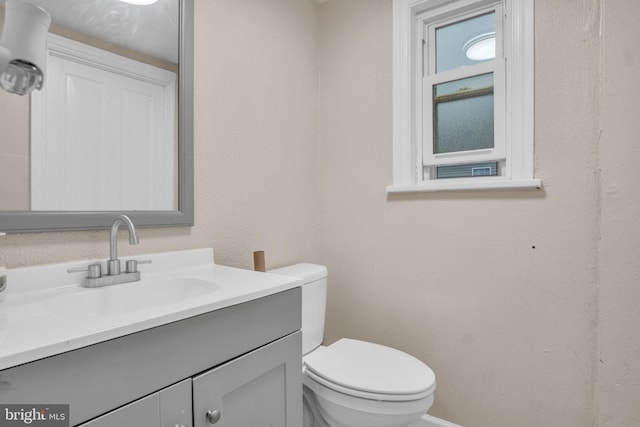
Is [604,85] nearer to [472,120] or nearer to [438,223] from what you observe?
[472,120]

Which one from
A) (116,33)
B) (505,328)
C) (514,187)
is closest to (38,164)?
(116,33)

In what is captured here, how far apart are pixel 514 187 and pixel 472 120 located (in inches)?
15.1

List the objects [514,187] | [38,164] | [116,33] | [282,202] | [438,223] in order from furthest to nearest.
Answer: [282,202]
[438,223]
[514,187]
[116,33]
[38,164]

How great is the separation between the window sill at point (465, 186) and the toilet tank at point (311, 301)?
21.2 inches

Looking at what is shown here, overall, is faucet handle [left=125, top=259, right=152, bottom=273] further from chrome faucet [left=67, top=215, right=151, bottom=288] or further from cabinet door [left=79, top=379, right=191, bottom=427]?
cabinet door [left=79, top=379, right=191, bottom=427]

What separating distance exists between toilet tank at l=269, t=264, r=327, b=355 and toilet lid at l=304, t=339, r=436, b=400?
0.26 feet

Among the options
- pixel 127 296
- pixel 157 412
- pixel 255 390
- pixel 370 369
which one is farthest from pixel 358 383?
pixel 127 296

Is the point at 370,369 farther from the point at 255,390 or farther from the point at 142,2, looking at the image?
the point at 142,2

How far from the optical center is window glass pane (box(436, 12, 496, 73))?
58.0 inches

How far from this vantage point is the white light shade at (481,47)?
4.79ft

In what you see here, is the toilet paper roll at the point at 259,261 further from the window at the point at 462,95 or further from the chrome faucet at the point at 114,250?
the window at the point at 462,95

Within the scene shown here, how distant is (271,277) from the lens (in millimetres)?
1023

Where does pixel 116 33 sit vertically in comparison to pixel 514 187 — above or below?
above

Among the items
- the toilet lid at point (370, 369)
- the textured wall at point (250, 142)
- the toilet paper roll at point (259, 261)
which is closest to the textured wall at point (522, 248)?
the textured wall at point (250, 142)
